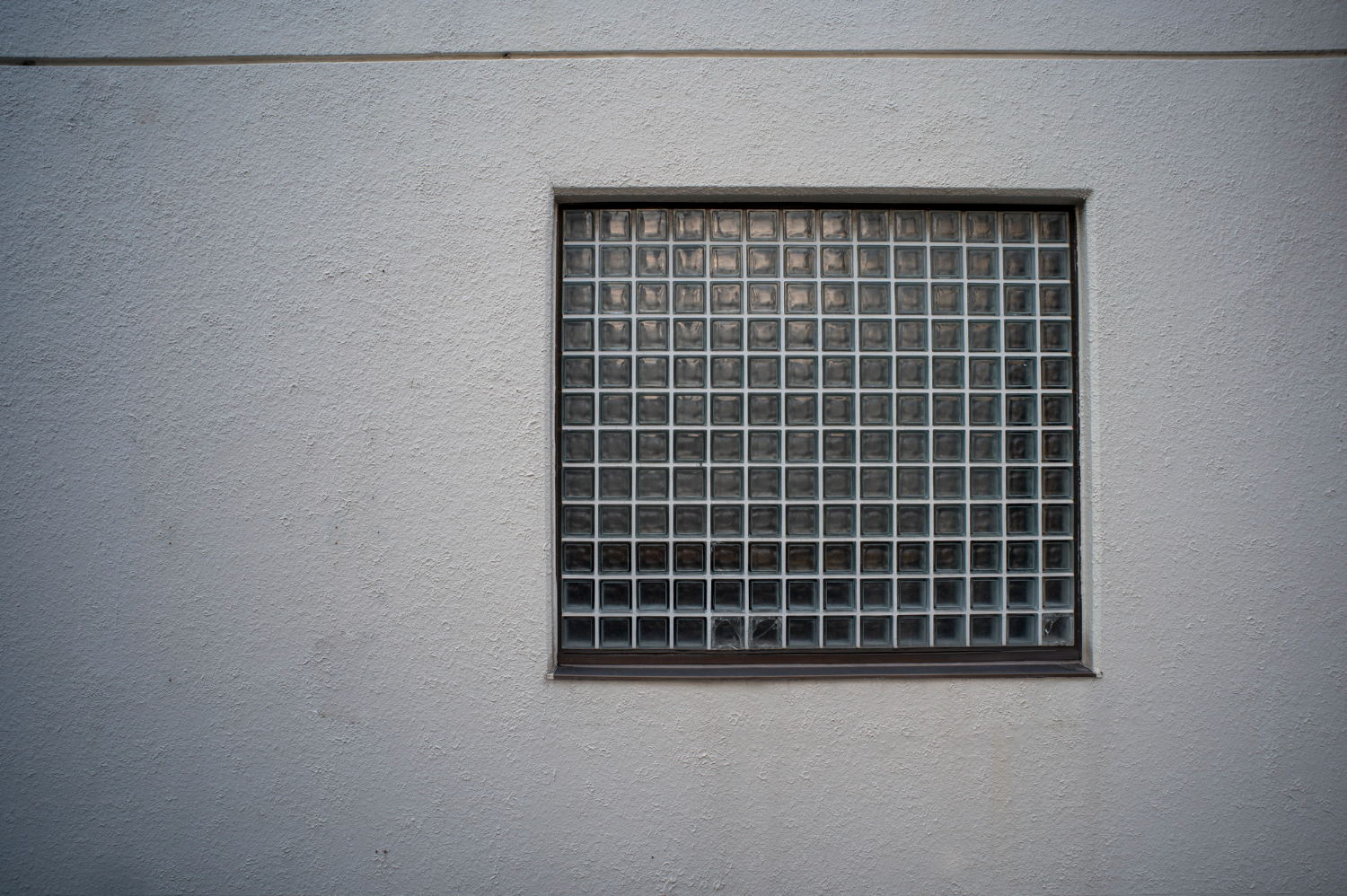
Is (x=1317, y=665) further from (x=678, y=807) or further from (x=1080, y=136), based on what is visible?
(x=678, y=807)

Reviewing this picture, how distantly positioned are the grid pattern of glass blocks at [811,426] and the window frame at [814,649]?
29 millimetres

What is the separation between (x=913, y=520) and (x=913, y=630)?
505 millimetres

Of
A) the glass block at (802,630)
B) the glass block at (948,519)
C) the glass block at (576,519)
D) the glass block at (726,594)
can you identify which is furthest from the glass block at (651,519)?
the glass block at (948,519)

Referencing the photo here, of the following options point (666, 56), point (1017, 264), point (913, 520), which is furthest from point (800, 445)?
point (666, 56)

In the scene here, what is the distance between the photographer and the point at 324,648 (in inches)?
112

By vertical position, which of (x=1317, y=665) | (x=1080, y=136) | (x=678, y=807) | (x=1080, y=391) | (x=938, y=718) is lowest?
(x=678, y=807)

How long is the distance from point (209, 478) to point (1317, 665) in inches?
186

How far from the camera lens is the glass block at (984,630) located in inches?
121

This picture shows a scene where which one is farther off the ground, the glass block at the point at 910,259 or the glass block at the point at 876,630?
the glass block at the point at 910,259

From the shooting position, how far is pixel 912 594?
3.12 m

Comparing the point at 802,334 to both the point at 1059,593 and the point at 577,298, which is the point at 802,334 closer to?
the point at 577,298

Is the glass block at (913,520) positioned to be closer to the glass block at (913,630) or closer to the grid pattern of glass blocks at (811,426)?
the grid pattern of glass blocks at (811,426)

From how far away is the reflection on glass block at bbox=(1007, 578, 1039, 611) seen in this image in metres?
3.09

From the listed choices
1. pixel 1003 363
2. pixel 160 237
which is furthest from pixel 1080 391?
pixel 160 237
